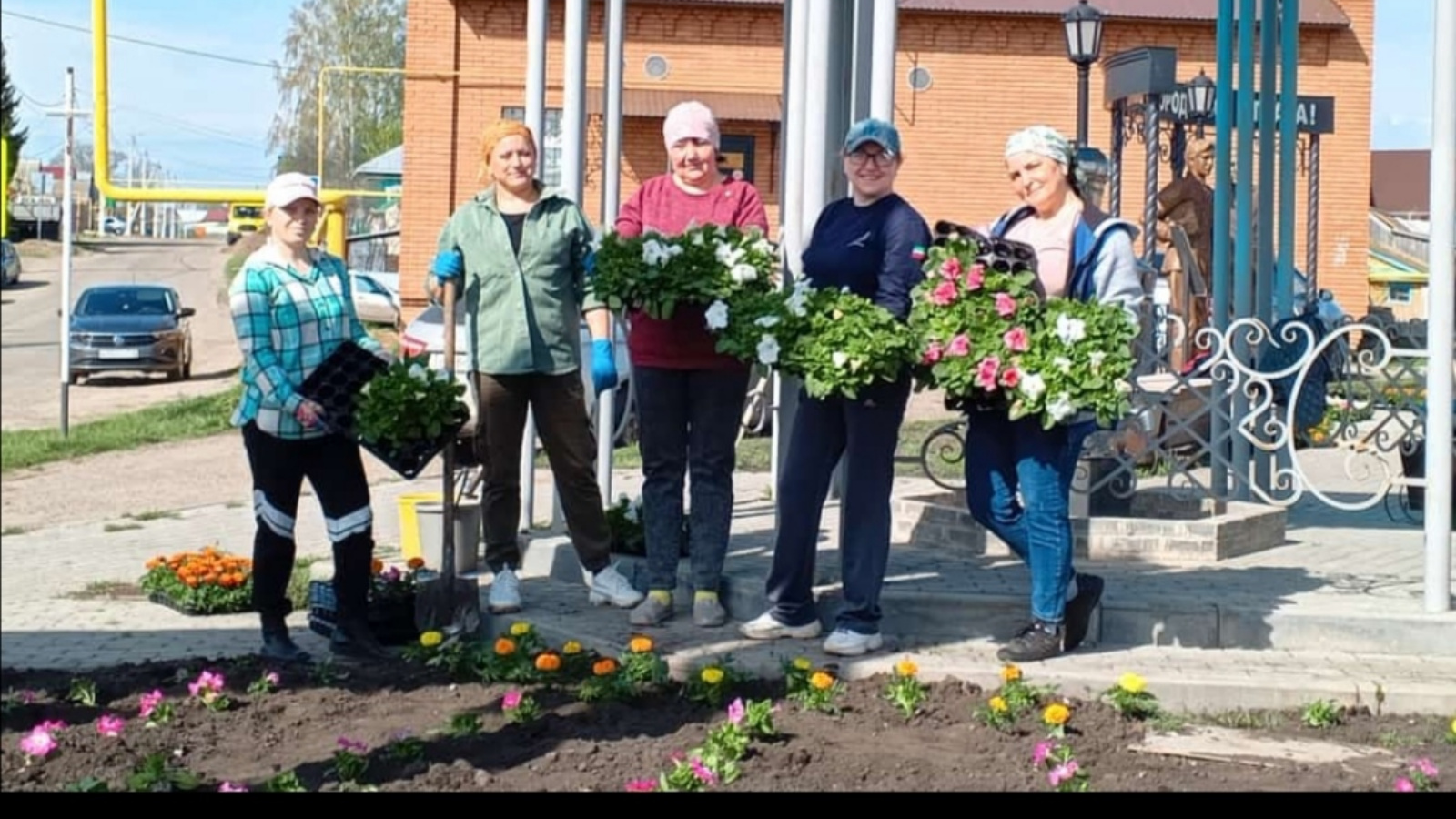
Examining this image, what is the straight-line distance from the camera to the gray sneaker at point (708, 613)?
6980mm

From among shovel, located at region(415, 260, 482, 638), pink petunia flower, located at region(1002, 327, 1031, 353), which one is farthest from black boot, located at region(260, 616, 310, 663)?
pink petunia flower, located at region(1002, 327, 1031, 353)

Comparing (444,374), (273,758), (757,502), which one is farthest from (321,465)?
(757,502)

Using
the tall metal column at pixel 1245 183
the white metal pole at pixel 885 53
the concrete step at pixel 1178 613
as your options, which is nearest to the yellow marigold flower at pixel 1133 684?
the concrete step at pixel 1178 613

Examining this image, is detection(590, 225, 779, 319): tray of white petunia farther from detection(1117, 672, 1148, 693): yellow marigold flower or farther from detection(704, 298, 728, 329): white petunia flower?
detection(1117, 672, 1148, 693): yellow marigold flower

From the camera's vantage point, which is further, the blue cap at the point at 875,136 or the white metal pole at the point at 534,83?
the white metal pole at the point at 534,83

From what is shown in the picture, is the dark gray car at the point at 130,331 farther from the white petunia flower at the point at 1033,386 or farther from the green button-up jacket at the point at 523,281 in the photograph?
the white petunia flower at the point at 1033,386

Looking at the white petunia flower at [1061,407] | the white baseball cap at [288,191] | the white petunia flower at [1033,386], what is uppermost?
the white baseball cap at [288,191]

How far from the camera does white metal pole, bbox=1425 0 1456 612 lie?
266 inches

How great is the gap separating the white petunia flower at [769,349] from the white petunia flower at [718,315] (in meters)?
0.17

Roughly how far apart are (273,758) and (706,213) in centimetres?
251

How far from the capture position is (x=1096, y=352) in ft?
20.2

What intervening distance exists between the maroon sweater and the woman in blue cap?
0.94 ft

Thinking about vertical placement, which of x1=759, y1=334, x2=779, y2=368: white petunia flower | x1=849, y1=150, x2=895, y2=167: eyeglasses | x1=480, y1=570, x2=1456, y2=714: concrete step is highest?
x1=849, y1=150, x2=895, y2=167: eyeglasses

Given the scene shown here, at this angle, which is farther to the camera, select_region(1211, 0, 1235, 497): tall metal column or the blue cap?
select_region(1211, 0, 1235, 497): tall metal column
